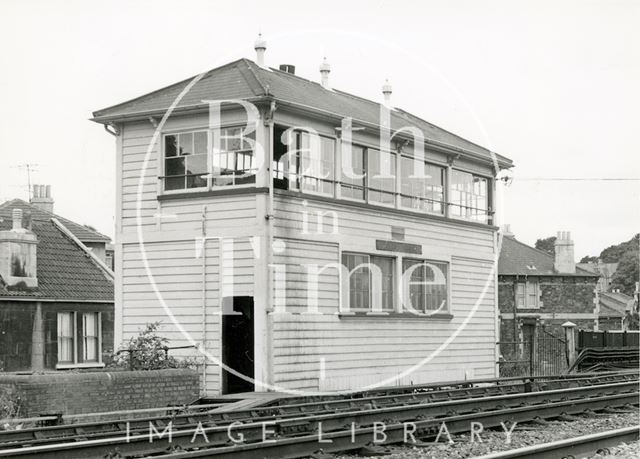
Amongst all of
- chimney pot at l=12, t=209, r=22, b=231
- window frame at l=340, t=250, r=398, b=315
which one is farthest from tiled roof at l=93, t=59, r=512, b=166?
chimney pot at l=12, t=209, r=22, b=231

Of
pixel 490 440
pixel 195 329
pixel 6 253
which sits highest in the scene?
pixel 6 253

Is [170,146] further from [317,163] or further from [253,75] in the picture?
[317,163]

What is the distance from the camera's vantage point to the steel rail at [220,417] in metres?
11.6

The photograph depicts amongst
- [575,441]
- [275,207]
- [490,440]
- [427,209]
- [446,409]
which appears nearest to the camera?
[575,441]

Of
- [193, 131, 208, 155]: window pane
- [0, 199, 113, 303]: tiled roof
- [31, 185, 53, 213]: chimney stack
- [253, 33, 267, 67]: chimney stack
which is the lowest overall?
[0, 199, 113, 303]: tiled roof

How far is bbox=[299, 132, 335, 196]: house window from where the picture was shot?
20.9 m

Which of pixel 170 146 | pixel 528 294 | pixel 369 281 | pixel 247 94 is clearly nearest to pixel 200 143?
pixel 170 146

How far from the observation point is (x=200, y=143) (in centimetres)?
→ 2039

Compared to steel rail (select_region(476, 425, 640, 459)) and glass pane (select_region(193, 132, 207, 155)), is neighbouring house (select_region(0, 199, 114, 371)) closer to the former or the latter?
glass pane (select_region(193, 132, 207, 155))

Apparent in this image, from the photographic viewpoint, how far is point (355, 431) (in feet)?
37.9

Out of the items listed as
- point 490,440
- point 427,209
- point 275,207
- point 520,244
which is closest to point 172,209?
point 275,207

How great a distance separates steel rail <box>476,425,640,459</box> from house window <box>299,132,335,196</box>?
400 inches

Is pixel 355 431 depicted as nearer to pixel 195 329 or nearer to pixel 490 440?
pixel 490 440

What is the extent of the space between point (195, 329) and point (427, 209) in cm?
754
